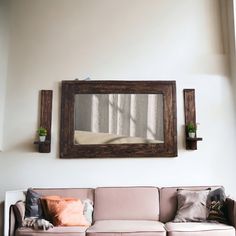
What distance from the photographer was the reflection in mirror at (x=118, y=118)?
13.7 feet

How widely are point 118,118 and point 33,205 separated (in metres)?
1.51

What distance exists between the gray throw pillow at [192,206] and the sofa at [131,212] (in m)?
0.10

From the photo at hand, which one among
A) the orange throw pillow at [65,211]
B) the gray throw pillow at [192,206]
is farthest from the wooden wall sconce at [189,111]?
the orange throw pillow at [65,211]

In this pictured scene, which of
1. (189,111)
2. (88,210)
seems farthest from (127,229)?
(189,111)

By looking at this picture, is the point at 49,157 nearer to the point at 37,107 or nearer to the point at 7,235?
the point at 37,107

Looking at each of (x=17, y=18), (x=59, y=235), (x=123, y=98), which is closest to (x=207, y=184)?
(x=123, y=98)

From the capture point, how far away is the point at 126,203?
3754mm

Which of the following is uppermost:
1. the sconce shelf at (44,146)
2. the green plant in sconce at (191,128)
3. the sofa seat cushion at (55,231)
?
the green plant in sconce at (191,128)

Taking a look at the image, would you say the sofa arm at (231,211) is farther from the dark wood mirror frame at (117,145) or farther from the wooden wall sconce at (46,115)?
the wooden wall sconce at (46,115)

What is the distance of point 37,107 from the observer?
13.9 ft

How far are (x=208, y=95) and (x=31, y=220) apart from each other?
272cm

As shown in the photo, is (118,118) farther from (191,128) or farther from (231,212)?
(231,212)

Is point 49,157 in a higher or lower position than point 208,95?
lower

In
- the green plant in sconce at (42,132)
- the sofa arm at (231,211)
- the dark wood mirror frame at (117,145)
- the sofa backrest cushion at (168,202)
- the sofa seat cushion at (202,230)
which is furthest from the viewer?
the dark wood mirror frame at (117,145)
